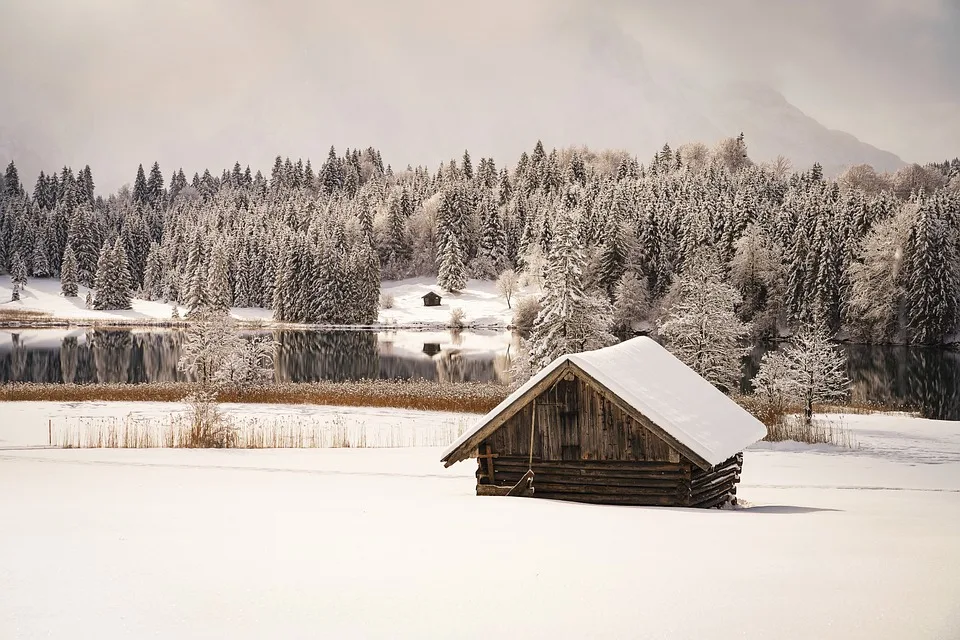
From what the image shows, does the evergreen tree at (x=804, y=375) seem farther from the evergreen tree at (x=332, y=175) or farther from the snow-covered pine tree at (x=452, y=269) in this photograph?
the evergreen tree at (x=332, y=175)

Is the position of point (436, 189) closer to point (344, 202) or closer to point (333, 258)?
point (344, 202)

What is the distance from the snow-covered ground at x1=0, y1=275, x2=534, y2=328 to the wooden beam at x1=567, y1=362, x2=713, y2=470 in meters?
91.1

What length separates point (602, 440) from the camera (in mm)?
14867

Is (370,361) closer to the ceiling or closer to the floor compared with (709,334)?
closer to the floor

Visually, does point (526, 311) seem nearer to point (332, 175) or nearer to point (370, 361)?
point (370, 361)

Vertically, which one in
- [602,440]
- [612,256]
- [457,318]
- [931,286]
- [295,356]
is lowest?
[602,440]

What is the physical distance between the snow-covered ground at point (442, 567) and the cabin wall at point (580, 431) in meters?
1.57

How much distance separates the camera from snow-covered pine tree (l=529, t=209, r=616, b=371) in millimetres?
40031

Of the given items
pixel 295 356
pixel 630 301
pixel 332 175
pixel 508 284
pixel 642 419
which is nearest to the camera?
pixel 642 419

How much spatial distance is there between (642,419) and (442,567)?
24.3 ft

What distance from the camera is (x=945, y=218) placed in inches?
3570

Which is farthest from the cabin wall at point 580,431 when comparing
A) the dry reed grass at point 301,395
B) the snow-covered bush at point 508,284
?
the snow-covered bush at point 508,284

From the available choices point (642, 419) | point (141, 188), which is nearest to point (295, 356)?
point (642, 419)

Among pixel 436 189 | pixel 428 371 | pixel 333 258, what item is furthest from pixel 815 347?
pixel 436 189
